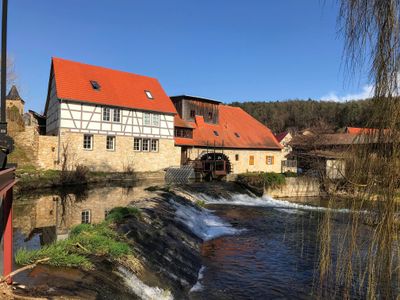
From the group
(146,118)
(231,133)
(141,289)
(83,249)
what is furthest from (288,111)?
(141,289)

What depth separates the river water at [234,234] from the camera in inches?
283

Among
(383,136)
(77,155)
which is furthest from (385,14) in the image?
(77,155)

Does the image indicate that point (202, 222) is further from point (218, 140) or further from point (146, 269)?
point (218, 140)

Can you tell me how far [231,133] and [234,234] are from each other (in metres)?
22.5

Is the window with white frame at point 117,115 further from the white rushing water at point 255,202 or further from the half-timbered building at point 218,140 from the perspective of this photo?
the white rushing water at point 255,202

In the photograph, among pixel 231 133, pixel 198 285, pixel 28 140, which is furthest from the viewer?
pixel 231 133

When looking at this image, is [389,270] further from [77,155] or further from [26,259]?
[77,155]

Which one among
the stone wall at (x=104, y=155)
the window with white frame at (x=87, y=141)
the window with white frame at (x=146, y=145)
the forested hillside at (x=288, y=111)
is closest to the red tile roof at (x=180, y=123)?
the stone wall at (x=104, y=155)

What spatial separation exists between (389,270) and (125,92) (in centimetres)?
2819

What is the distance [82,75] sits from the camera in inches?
1095

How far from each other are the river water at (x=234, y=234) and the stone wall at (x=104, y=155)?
5.56 m

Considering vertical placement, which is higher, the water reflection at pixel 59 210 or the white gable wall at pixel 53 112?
the white gable wall at pixel 53 112

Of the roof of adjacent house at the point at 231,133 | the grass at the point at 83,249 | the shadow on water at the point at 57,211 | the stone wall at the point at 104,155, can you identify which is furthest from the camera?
the roof of adjacent house at the point at 231,133

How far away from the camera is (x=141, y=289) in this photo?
5.68 meters
